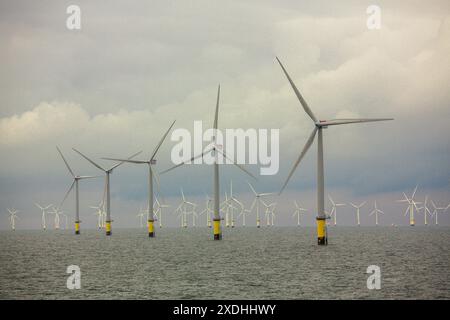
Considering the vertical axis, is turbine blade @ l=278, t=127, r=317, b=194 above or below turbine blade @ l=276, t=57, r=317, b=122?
below

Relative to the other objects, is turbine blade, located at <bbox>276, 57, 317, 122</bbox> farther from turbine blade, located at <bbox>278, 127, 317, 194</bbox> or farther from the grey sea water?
the grey sea water

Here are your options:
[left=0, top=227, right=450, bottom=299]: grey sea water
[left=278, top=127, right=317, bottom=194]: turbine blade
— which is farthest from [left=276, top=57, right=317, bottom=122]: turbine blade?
[left=0, top=227, right=450, bottom=299]: grey sea water

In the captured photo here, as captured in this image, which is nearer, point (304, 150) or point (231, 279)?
point (231, 279)

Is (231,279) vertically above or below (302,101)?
below

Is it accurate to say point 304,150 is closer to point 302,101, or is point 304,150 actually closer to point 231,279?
point 302,101

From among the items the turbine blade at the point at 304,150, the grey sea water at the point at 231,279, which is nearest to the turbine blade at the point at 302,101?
the turbine blade at the point at 304,150

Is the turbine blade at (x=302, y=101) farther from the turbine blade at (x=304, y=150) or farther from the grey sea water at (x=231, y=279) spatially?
the grey sea water at (x=231, y=279)

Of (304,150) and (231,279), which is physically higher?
(304,150)

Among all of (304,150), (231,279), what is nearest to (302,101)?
(304,150)
